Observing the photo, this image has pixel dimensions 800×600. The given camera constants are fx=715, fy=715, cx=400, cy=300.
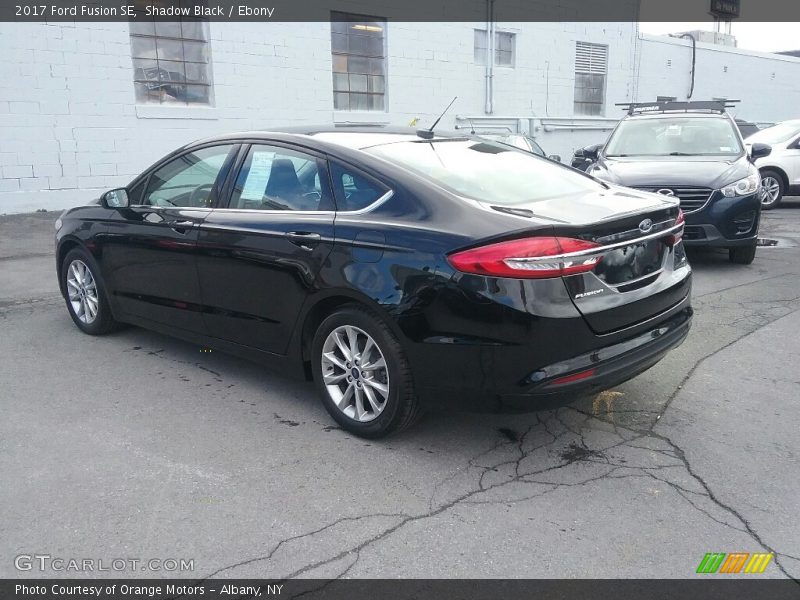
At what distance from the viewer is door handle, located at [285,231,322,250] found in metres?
3.80

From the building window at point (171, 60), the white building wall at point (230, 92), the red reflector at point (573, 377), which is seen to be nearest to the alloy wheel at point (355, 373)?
the red reflector at point (573, 377)

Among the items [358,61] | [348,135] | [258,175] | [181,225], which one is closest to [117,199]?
[181,225]

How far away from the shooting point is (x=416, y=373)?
11.3 feet

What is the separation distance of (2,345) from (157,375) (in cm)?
158

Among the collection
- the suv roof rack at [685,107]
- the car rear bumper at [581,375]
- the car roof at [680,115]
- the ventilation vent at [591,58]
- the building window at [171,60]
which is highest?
the ventilation vent at [591,58]

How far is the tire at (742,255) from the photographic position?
789 cm

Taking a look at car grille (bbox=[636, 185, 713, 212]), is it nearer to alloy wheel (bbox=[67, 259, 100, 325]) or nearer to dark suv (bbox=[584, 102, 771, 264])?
dark suv (bbox=[584, 102, 771, 264])

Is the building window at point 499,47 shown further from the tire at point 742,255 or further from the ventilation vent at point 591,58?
the tire at point 742,255

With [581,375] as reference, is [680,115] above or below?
above

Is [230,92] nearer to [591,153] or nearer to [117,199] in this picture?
[591,153]

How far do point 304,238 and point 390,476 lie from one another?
52.6 inches

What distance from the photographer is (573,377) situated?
3254mm

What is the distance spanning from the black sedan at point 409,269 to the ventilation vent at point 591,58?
16187 mm

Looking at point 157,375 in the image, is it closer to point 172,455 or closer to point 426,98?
point 172,455
